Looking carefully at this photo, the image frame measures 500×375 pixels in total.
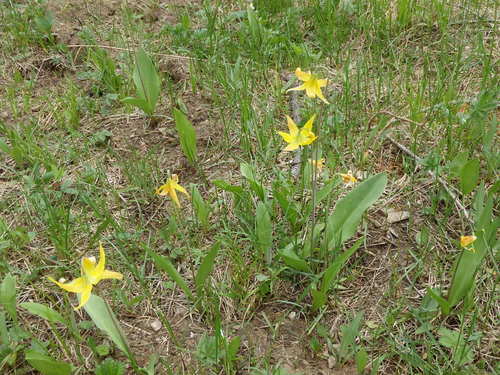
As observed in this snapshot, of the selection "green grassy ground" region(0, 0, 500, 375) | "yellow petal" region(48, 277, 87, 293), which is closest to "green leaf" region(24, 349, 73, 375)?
"green grassy ground" region(0, 0, 500, 375)

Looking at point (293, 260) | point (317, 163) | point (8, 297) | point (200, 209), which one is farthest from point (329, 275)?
point (8, 297)

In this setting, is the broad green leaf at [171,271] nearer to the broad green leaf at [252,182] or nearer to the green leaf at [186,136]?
the broad green leaf at [252,182]

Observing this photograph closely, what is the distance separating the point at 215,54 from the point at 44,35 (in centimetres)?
116

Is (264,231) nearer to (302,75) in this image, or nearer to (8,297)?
(302,75)

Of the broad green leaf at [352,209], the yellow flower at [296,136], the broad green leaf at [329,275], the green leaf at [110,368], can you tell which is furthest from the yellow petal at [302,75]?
the green leaf at [110,368]

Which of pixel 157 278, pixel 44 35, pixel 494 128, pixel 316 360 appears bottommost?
pixel 316 360

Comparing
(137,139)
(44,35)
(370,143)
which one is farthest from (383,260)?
(44,35)

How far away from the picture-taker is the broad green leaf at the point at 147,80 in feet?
8.66

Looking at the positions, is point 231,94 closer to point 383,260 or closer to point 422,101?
point 422,101

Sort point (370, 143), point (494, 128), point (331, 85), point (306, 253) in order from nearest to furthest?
point (306, 253), point (494, 128), point (370, 143), point (331, 85)

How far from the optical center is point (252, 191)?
2182 mm

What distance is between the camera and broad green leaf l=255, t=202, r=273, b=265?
6.35ft

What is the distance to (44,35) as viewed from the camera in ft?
10.6

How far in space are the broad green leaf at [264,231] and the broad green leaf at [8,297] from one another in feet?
3.01
